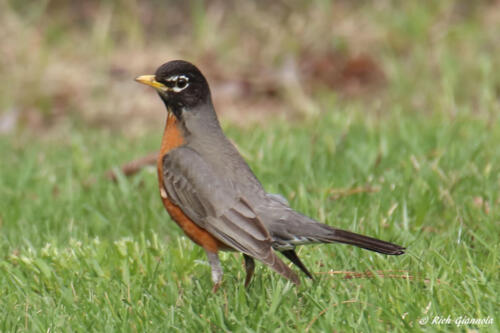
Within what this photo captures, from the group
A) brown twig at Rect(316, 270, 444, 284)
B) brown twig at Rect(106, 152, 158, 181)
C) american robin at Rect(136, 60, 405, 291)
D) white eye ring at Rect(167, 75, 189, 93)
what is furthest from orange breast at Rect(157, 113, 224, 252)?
brown twig at Rect(106, 152, 158, 181)

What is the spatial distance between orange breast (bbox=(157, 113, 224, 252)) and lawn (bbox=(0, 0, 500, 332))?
21 cm

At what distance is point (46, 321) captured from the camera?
3.41 meters

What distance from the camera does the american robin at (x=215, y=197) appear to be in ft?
11.9

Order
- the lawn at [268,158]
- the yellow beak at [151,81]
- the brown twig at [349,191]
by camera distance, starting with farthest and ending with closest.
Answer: the brown twig at [349,191], the yellow beak at [151,81], the lawn at [268,158]

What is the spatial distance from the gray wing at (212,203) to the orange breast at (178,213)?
34 mm

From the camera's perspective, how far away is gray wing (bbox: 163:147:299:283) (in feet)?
11.9

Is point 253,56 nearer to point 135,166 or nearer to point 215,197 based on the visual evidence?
point 135,166

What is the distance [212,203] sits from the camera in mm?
3838

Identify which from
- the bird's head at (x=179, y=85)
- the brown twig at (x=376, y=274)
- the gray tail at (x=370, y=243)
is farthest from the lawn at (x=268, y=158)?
the bird's head at (x=179, y=85)

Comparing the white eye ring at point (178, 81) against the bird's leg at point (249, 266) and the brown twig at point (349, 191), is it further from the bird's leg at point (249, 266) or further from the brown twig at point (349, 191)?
the brown twig at point (349, 191)

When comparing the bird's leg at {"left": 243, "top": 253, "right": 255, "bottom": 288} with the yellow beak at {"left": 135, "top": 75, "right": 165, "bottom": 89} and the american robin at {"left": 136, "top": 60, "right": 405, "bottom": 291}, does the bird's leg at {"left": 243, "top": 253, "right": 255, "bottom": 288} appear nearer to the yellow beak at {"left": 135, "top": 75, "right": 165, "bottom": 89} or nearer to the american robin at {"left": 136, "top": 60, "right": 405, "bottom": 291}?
the american robin at {"left": 136, "top": 60, "right": 405, "bottom": 291}

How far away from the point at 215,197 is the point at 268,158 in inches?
83.1

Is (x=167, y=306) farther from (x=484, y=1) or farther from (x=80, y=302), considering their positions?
(x=484, y=1)

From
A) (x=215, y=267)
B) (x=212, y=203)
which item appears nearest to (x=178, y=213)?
(x=212, y=203)
